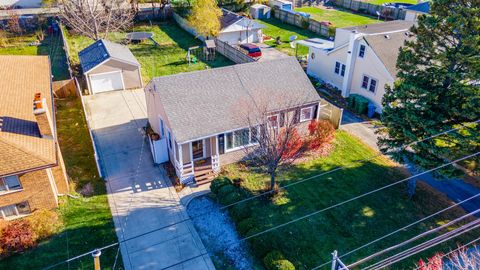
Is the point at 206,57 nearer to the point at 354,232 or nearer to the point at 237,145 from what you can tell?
the point at 237,145

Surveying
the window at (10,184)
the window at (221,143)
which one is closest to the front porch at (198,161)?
the window at (221,143)

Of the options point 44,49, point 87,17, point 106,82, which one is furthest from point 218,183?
point 44,49

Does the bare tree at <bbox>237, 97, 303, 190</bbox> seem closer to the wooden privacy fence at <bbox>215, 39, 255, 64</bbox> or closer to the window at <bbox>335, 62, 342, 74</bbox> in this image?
the window at <bbox>335, 62, 342, 74</bbox>

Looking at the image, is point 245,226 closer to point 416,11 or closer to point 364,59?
point 364,59

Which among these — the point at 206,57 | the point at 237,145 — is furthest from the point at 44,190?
the point at 206,57

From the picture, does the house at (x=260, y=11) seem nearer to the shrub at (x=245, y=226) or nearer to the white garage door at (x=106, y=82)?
the white garage door at (x=106, y=82)

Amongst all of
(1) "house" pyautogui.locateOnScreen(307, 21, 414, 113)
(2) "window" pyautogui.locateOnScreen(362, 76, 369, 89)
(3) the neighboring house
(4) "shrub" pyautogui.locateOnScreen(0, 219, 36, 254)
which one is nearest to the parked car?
(1) "house" pyautogui.locateOnScreen(307, 21, 414, 113)
